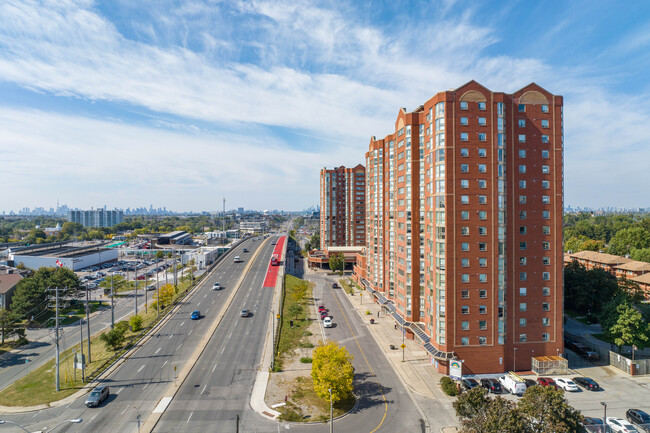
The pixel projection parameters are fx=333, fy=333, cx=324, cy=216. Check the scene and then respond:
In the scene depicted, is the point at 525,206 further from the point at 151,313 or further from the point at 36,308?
the point at 36,308

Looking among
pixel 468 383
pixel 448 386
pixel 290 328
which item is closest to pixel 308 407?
pixel 448 386

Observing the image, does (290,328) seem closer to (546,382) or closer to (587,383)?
(546,382)

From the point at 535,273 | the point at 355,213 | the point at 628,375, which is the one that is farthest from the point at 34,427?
the point at 355,213

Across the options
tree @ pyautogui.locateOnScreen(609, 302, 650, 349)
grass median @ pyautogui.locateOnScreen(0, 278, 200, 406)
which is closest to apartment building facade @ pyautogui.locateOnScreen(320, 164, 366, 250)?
grass median @ pyautogui.locateOnScreen(0, 278, 200, 406)

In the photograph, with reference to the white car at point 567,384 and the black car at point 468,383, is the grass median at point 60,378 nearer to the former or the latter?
the black car at point 468,383

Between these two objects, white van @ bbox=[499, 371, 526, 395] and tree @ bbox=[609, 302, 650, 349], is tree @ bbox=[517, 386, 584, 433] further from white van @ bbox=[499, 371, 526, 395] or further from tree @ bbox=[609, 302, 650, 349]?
tree @ bbox=[609, 302, 650, 349]
